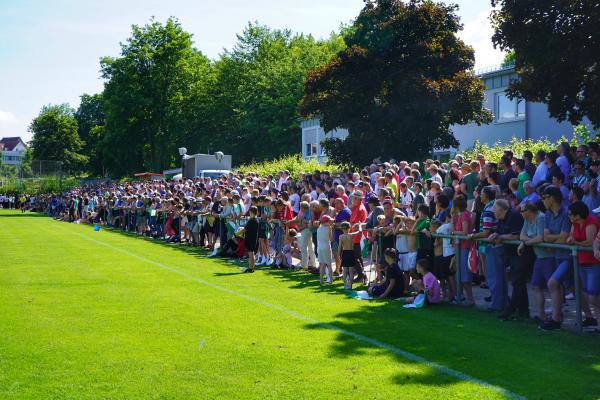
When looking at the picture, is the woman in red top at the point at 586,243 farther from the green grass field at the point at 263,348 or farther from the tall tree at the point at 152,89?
the tall tree at the point at 152,89

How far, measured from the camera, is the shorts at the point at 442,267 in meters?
13.7

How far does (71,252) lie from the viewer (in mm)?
25719

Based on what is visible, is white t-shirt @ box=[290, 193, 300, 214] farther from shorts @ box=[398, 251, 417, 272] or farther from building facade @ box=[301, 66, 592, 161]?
building facade @ box=[301, 66, 592, 161]

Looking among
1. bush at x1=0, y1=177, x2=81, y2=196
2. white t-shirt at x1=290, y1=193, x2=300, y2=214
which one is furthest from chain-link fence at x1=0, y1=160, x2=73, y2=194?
white t-shirt at x1=290, y1=193, x2=300, y2=214

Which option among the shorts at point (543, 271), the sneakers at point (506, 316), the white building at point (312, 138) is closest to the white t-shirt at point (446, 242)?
the sneakers at point (506, 316)

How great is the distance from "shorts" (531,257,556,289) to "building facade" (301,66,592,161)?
23.8 metres

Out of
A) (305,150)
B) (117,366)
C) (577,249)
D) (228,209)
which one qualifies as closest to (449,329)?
(577,249)

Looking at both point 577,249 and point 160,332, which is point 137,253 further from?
point 577,249

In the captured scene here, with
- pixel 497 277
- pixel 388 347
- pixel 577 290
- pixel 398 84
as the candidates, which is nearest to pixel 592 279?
pixel 577 290

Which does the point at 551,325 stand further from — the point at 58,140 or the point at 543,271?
the point at 58,140

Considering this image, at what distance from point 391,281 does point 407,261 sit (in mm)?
688

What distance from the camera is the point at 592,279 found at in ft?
34.2

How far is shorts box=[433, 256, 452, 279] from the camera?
13688 millimetres

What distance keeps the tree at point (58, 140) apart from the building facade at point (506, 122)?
92.8 metres
